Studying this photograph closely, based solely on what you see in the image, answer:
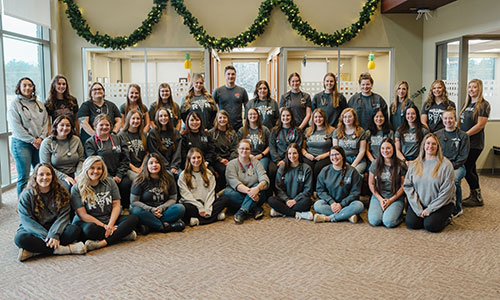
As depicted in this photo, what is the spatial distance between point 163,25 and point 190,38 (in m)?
0.52

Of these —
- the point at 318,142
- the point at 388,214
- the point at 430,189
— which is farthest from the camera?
the point at 318,142

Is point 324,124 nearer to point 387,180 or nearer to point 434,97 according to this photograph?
point 387,180

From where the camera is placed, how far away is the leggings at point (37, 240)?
12.7ft

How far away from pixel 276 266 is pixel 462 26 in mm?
5565

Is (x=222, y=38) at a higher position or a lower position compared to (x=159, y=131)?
higher

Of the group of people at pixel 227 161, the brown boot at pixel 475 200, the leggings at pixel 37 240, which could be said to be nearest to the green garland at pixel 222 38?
the group of people at pixel 227 161

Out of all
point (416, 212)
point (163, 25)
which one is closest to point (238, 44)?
point (163, 25)

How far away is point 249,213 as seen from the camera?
525 centimetres

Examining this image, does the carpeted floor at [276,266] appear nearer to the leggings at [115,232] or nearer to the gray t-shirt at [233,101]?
the leggings at [115,232]

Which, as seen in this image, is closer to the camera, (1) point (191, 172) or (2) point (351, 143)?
(1) point (191, 172)

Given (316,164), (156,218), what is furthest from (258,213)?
(156,218)

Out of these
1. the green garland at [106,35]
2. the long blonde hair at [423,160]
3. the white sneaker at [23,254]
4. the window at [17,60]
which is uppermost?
the green garland at [106,35]

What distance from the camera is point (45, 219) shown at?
4.05m

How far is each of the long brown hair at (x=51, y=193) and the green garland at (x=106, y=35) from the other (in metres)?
4.50
